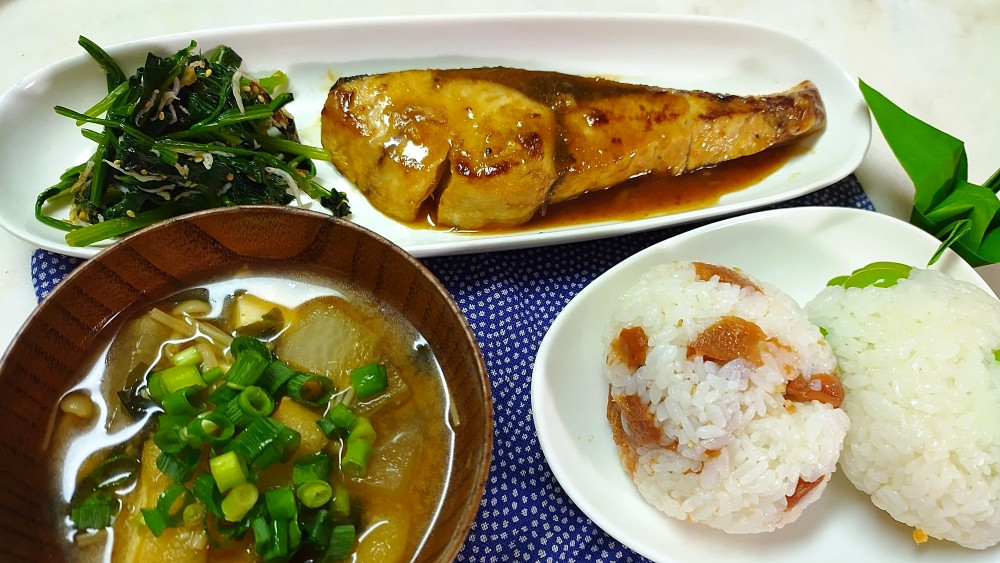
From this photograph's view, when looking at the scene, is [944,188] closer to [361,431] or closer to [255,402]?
[361,431]

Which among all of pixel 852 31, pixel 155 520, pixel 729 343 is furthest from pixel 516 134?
→ pixel 852 31

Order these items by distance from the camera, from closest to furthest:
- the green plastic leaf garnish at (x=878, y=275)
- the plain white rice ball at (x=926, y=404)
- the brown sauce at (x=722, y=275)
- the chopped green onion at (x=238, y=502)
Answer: the chopped green onion at (x=238, y=502)
the plain white rice ball at (x=926, y=404)
the brown sauce at (x=722, y=275)
the green plastic leaf garnish at (x=878, y=275)

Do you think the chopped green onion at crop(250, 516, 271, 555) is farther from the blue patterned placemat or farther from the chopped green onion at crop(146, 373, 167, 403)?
the blue patterned placemat

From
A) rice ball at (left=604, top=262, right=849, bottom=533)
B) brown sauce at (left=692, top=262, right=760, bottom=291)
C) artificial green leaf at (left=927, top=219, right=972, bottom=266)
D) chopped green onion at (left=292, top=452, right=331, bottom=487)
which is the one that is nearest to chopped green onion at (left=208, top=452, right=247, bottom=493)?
chopped green onion at (left=292, top=452, right=331, bottom=487)

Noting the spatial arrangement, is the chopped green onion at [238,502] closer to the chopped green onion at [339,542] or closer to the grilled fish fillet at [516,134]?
the chopped green onion at [339,542]

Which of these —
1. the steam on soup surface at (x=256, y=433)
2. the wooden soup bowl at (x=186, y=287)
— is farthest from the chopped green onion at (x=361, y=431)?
the wooden soup bowl at (x=186, y=287)
